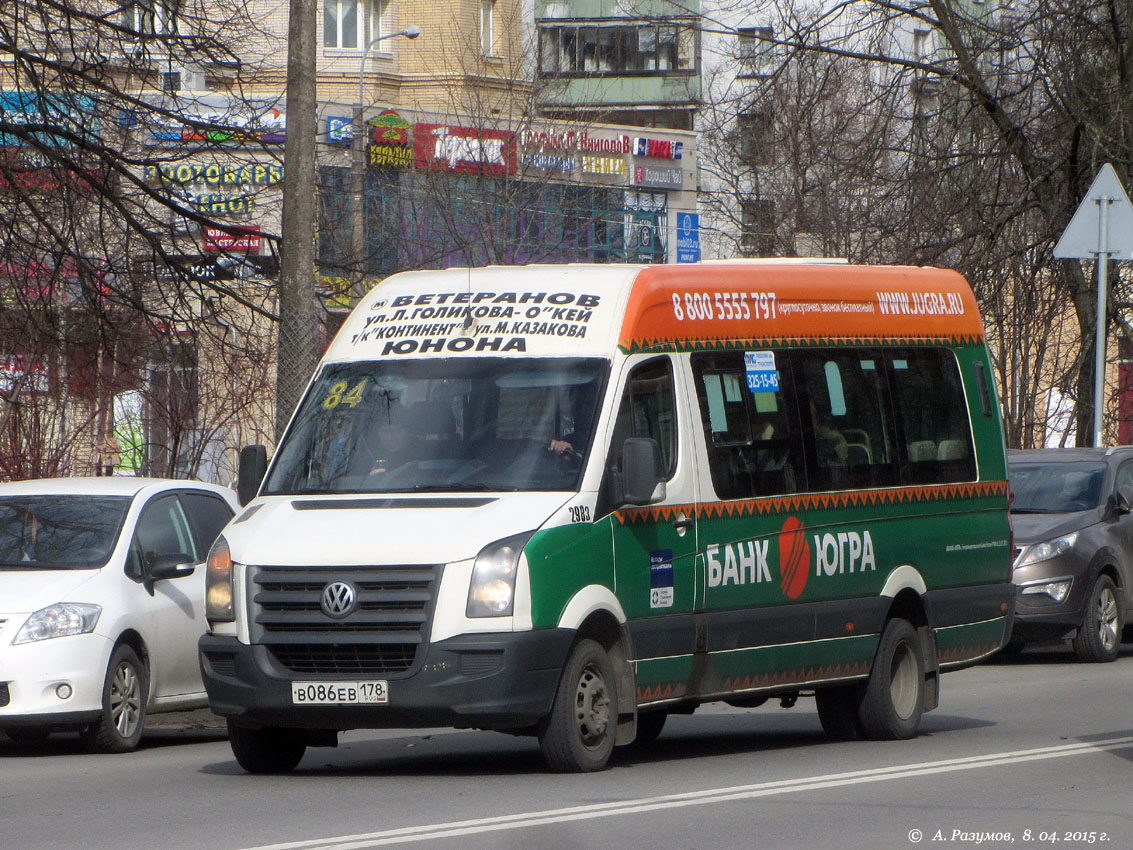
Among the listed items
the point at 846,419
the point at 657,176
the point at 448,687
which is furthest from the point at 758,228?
the point at 657,176

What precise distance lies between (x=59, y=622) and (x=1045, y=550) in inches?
351

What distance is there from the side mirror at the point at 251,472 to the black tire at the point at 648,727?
267cm

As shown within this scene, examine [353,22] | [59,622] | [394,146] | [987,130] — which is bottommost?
[59,622]

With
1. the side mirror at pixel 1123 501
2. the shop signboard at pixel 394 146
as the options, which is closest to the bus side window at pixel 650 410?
the side mirror at pixel 1123 501

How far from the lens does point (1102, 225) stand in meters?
16.6

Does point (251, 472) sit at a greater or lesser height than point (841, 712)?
greater

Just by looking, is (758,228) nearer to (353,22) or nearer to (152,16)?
(152,16)

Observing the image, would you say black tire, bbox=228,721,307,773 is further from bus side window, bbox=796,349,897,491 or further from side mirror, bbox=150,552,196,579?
bus side window, bbox=796,349,897,491

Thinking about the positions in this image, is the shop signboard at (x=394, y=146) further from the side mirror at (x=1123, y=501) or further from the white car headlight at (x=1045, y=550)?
the white car headlight at (x=1045, y=550)

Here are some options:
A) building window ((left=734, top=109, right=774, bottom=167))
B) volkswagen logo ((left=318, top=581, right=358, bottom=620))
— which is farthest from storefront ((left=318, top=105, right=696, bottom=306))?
volkswagen logo ((left=318, top=581, right=358, bottom=620))

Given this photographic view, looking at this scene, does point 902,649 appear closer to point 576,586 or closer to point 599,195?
point 576,586

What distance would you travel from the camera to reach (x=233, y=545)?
9.52 metres

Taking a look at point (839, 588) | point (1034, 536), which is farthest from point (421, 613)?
point (1034, 536)

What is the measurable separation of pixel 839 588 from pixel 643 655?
5.70ft
